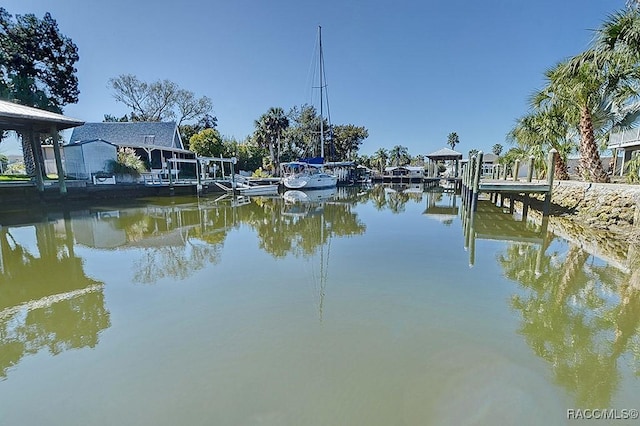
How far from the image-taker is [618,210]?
9.16 meters

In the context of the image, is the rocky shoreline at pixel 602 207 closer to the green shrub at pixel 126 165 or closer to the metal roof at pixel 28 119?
the metal roof at pixel 28 119

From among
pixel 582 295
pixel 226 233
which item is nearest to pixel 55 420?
pixel 582 295

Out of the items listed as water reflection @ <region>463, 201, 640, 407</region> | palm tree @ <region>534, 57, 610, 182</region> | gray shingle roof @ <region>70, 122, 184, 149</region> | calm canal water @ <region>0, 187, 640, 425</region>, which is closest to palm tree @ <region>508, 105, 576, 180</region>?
palm tree @ <region>534, 57, 610, 182</region>

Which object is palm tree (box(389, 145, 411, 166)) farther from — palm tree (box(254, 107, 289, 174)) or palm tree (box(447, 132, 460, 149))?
palm tree (box(254, 107, 289, 174))

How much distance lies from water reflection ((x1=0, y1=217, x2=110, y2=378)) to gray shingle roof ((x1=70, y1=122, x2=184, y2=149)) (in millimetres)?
21431

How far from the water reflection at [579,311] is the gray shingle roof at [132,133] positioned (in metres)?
27.3

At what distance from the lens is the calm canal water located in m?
2.58

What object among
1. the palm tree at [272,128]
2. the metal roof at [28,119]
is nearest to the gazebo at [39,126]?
the metal roof at [28,119]

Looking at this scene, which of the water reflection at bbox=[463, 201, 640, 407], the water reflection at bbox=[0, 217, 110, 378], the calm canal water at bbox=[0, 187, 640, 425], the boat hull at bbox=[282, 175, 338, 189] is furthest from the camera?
the boat hull at bbox=[282, 175, 338, 189]

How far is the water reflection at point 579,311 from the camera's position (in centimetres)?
297

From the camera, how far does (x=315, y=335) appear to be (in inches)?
144

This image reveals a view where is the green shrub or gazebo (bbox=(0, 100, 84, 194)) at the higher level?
gazebo (bbox=(0, 100, 84, 194))

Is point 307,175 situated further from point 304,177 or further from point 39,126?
point 39,126

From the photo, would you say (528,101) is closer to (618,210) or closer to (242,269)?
(618,210)
